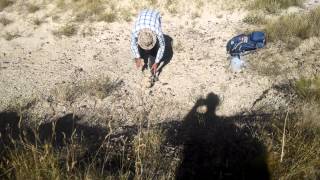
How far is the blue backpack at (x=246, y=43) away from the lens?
8141 millimetres

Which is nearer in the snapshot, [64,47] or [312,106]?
[312,106]

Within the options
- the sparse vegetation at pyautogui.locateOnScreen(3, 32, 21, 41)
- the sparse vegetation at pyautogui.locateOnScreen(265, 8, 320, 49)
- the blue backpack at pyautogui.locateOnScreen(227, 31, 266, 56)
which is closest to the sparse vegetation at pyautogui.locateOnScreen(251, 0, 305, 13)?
the sparse vegetation at pyautogui.locateOnScreen(265, 8, 320, 49)

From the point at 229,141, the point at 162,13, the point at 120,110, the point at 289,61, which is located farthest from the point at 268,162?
the point at 162,13

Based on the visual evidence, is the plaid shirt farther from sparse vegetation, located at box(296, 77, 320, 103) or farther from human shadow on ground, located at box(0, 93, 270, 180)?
sparse vegetation, located at box(296, 77, 320, 103)

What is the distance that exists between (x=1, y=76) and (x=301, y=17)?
615 cm

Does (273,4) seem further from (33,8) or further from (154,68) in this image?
(33,8)

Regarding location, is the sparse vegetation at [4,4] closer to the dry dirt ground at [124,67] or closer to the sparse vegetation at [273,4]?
the dry dirt ground at [124,67]

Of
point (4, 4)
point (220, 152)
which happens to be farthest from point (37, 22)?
point (220, 152)

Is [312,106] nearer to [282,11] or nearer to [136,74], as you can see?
[136,74]

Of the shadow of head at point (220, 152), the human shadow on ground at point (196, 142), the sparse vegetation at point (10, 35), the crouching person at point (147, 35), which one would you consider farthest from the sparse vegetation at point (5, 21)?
the shadow of head at point (220, 152)

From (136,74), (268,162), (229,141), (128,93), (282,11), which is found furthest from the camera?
(282,11)

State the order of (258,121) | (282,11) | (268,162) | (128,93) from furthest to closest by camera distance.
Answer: (282,11), (128,93), (258,121), (268,162)

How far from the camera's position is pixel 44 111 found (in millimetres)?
6941

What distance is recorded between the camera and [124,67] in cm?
820
